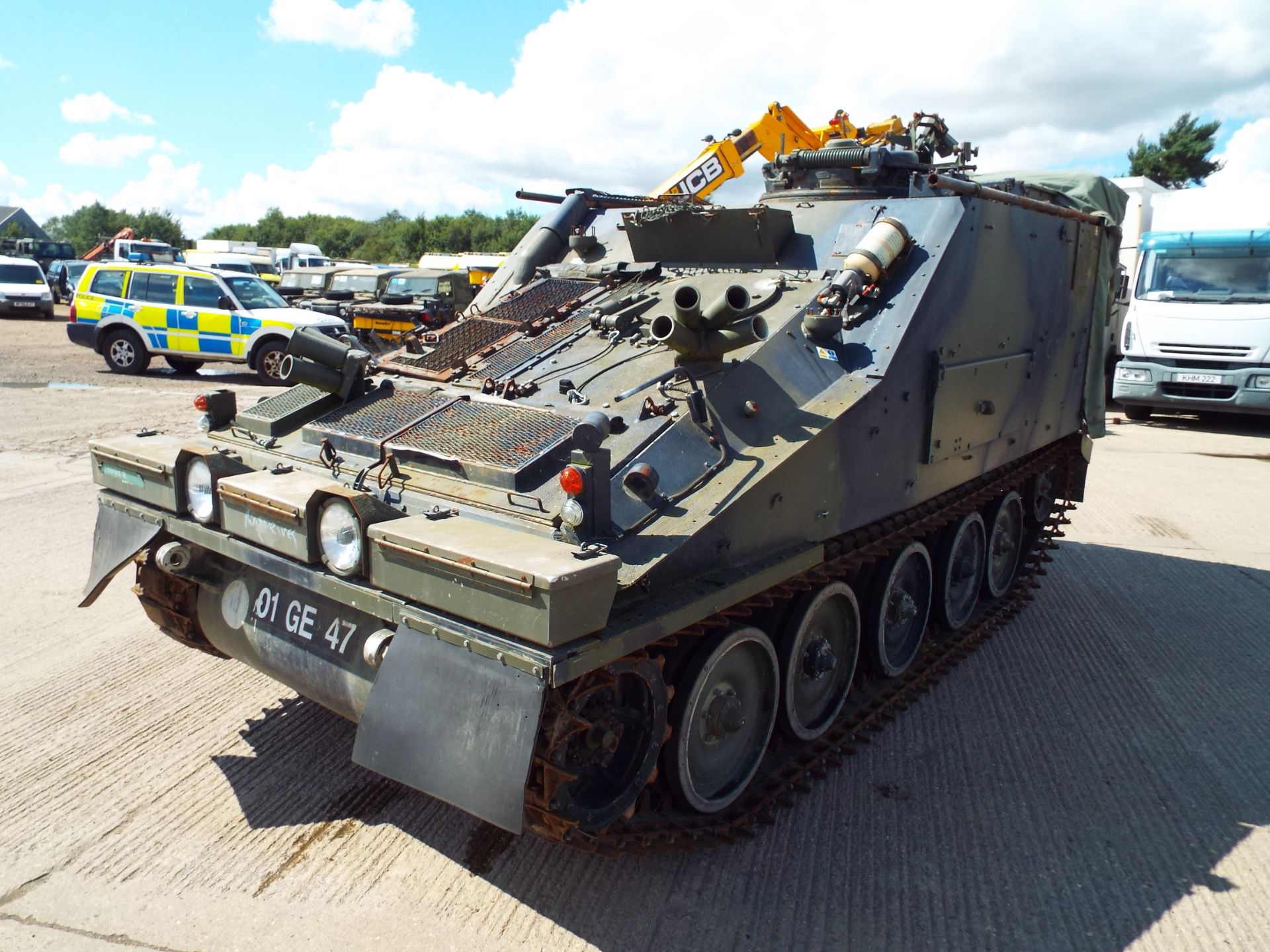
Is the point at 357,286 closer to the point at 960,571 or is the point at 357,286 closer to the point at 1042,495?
the point at 1042,495

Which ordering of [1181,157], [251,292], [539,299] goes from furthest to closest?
[1181,157], [251,292], [539,299]

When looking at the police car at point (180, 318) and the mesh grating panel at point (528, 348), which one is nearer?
the mesh grating panel at point (528, 348)

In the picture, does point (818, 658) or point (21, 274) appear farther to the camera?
point (21, 274)

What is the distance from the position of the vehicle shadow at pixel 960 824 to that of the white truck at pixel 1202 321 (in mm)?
9664

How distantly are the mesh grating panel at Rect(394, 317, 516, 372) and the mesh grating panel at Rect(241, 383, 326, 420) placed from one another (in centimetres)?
47

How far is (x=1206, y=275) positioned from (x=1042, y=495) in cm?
948

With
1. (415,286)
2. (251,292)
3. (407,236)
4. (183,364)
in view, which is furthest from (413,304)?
(407,236)

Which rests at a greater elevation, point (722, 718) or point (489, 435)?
point (489, 435)

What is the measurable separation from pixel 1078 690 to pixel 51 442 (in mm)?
9980

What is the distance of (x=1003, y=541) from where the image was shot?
655cm

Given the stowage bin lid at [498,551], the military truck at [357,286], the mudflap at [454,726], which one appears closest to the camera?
the stowage bin lid at [498,551]

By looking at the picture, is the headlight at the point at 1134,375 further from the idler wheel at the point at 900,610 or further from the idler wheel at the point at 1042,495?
the idler wheel at the point at 900,610

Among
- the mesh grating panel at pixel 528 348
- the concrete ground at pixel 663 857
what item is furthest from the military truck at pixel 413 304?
the concrete ground at pixel 663 857

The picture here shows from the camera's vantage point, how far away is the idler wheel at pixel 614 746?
323cm
